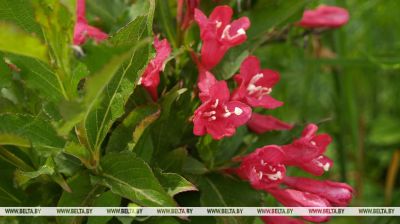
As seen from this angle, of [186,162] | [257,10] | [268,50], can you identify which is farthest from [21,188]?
[268,50]

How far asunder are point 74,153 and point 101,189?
0.21ft

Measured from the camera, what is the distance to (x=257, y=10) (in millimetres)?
821

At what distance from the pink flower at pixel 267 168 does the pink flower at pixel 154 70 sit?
0.47ft

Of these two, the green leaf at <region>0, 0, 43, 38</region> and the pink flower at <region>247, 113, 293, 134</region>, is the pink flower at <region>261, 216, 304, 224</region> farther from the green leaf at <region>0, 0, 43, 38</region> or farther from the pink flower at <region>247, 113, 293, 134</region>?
the green leaf at <region>0, 0, 43, 38</region>

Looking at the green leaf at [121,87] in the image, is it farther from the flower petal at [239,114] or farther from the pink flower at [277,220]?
the pink flower at [277,220]

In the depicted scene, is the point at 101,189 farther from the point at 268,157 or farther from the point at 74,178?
the point at 268,157

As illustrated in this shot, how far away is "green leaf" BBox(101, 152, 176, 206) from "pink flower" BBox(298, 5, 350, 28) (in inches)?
18.3

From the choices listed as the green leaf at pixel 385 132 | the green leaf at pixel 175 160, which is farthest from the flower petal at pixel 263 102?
the green leaf at pixel 385 132

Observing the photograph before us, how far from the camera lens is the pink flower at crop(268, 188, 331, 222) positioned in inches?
27.7

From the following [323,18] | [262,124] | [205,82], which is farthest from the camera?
[323,18]

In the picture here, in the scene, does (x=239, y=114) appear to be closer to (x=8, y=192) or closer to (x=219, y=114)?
(x=219, y=114)

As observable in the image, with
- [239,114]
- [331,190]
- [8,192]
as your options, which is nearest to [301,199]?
[331,190]

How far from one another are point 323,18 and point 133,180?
1.66 feet

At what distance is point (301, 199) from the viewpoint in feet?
2.39
